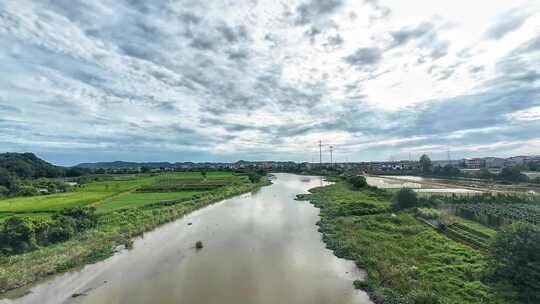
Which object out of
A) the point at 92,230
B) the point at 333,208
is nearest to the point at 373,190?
the point at 333,208

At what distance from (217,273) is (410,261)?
9.66 m

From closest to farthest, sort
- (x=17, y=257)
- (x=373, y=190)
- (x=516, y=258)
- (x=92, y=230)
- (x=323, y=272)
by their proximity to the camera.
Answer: (x=516, y=258)
(x=323, y=272)
(x=17, y=257)
(x=92, y=230)
(x=373, y=190)

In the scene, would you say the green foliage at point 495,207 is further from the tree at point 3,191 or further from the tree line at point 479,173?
the tree at point 3,191

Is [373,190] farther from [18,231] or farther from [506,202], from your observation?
[18,231]

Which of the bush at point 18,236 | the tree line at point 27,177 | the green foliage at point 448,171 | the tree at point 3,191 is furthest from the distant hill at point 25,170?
the green foliage at point 448,171

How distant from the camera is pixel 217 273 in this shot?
1357 centimetres

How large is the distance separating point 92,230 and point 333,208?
70.9 ft

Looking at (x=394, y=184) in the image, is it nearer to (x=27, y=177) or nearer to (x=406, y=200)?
(x=406, y=200)

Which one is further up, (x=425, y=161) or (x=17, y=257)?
(x=425, y=161)

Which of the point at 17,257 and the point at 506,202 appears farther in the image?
→ the point at 506,202

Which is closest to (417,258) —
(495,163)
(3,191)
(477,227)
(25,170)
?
(477,227)

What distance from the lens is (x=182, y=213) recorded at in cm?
2855

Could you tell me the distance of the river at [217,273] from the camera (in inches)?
443

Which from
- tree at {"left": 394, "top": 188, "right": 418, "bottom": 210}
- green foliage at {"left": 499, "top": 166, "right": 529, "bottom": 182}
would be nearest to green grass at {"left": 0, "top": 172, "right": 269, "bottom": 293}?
tree at {"left": 394, "top": 188, "right": 418, "bottom": 210}
